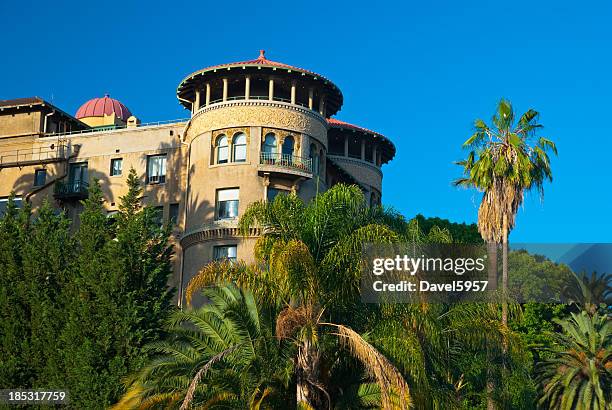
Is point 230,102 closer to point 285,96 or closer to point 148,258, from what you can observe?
point 285,96

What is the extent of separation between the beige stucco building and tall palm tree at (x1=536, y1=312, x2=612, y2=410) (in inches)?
568

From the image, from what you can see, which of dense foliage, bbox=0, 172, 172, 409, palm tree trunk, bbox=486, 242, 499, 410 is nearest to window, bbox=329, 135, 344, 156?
palm tree trunk, bbox=486, 242, 499, 410

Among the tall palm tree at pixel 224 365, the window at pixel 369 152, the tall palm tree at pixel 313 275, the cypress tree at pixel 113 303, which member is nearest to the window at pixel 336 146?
the window at pixel 369 152

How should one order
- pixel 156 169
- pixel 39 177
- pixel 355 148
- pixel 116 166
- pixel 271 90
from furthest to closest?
pixel 355 148 → pixel 39 177 → pixel 116 166 → pixel 156 169 → pixel 271 90

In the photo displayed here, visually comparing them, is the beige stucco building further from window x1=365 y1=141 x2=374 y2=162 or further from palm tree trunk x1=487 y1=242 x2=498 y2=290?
palm tree trunk x1=487 y1=242 x2=498 y2=290

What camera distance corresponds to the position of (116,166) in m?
54.5

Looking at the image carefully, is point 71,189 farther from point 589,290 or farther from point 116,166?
point 589,290

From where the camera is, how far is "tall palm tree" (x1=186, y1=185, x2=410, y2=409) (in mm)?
27734

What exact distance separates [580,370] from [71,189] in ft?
94.7

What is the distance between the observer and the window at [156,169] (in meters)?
53.1

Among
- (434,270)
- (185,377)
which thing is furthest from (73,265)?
(434,270)

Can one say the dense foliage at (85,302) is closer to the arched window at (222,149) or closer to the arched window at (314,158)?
the arched window at (222,149)

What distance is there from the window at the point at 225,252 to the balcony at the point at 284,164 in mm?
3992

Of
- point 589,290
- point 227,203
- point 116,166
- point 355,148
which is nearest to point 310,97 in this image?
point 227,203
